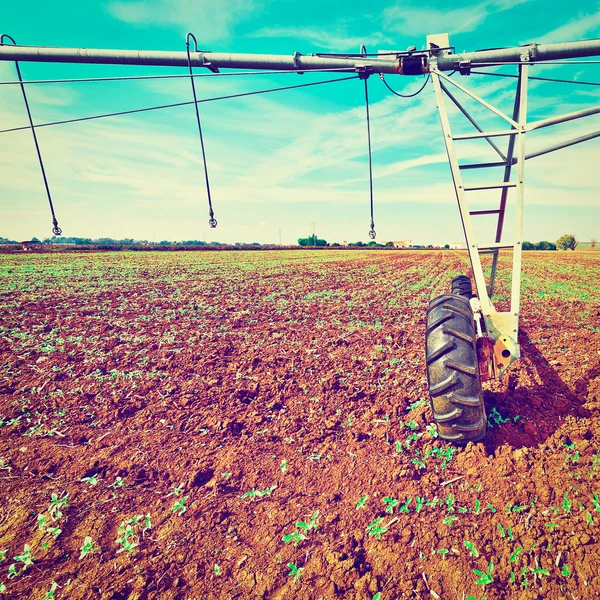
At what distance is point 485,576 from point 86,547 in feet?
9.75

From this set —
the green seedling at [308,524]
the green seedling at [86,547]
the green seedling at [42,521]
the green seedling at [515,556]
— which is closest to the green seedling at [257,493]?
the green seedling at [308,524]

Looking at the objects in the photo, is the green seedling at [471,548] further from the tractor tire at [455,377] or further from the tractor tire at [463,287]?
the tractor tire at [463,287]

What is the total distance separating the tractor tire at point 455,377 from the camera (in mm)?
2877

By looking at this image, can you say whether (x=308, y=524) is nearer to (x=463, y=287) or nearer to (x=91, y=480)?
(x=91, y=480)

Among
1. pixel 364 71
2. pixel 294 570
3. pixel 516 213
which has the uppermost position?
pixel 364 71

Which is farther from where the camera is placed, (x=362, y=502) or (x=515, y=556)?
(x=362, y=502)

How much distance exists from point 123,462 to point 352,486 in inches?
98.1

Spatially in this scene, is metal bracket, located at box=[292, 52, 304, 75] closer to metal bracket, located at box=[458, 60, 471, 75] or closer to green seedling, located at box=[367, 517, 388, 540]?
metal bracket, located at box=[458, 60, 471, 75]

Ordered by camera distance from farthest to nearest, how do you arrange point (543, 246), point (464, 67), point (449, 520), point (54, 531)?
point (543, 246) → point (464, 67) → point (54, 531) → point (449, 520)

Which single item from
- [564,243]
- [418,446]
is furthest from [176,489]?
[564,243]

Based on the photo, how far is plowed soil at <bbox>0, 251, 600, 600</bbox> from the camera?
2.39 meters

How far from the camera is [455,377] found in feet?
9.39

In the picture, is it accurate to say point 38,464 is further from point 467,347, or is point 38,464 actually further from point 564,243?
point 564,243

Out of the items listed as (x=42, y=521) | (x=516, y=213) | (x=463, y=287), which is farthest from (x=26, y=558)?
(x=463, y=287)
